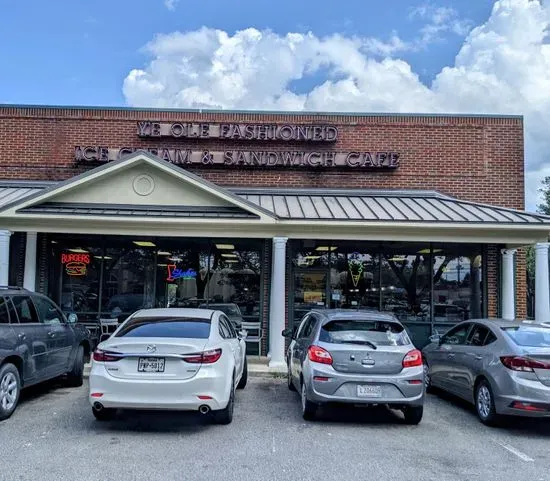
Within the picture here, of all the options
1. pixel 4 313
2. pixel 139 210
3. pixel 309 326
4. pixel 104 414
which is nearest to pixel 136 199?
pixel 139 210

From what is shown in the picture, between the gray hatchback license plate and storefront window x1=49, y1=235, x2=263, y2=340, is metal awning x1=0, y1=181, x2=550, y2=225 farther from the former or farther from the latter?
the gray hatchback license plate

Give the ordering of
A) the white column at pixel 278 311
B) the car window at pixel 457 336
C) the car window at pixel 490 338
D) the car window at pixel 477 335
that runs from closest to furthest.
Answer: the car window at pixel 490 338
the car window at pixel 477 335
the car window at pixel 457 336
the white column at pixel 278 311

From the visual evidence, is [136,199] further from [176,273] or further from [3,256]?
[3,256]

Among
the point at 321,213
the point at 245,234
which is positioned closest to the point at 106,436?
the point at 245,234

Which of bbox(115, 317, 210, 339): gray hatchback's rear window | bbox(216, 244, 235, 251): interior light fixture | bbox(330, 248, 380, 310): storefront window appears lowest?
bbox(115, 317, 210, 339): gray hatchback's rear window

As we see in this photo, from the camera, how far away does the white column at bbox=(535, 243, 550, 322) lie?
41.3 ft

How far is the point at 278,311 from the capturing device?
40.7ft

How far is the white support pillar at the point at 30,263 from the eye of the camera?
13383 millimetres

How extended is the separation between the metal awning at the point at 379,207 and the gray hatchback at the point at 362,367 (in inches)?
183

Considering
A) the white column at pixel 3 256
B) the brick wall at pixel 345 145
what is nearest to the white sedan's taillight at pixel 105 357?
the white column at pixel 3 256

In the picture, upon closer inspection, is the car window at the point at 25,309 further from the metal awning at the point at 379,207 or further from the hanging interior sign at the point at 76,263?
the hanging interior sign at the point at 76,263

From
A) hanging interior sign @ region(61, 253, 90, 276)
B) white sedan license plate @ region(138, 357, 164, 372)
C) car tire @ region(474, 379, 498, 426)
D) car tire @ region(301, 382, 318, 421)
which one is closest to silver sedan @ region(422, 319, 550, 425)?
car tire @ region(474, 379, 498, 426)

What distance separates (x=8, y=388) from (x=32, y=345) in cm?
81

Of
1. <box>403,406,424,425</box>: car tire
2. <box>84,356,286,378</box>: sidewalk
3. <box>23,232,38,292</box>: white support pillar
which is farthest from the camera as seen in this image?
<box>23,232,38,292</box>: white support pillar
